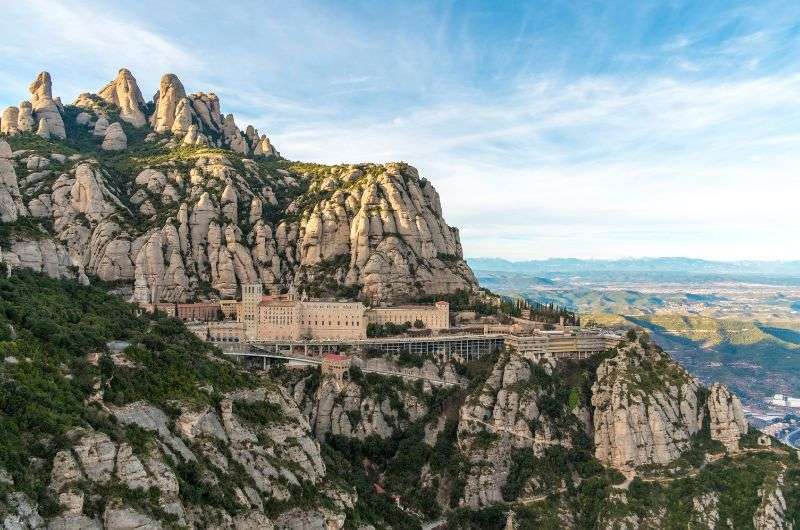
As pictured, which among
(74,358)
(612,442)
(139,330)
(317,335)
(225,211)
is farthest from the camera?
(225,211)

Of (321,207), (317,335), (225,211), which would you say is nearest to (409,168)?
(321,207)

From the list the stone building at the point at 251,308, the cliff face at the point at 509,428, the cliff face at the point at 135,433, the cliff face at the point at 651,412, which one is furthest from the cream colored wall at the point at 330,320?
the cliff face at the point at 651,412

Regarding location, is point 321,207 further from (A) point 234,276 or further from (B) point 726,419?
(B) point 726,419

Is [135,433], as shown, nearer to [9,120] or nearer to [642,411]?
[642,411]

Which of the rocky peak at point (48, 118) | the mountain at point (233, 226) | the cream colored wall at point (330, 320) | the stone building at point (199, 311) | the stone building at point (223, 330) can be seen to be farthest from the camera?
the rocky peak at point (48, 118)

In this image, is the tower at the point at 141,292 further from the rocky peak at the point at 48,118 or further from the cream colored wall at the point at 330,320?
the rocky peak at the point at 48,118

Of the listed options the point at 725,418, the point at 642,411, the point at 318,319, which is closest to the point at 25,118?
the point at 318,319
